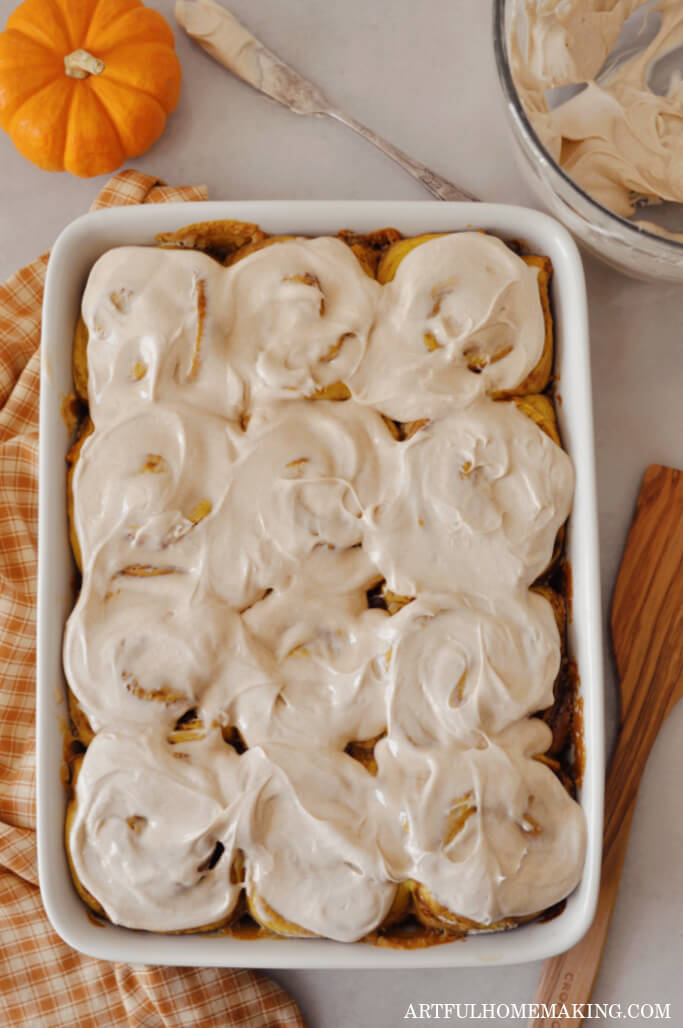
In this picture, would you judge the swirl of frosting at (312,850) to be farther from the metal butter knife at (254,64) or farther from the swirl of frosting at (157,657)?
the metal butter knife at (254,64)

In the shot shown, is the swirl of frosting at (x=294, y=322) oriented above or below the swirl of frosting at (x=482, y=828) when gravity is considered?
above

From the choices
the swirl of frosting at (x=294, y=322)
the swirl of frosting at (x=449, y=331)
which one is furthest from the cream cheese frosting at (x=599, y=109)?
the swirl of frosting at (x=294, y=322)

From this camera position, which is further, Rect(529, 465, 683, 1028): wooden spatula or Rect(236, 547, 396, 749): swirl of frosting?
Rect(529, 465, 683, 1028): wooden spatula

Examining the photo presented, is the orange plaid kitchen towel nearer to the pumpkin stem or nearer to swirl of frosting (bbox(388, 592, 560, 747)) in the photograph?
the pumpkin stem

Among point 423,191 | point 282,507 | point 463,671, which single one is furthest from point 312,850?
point 423,191

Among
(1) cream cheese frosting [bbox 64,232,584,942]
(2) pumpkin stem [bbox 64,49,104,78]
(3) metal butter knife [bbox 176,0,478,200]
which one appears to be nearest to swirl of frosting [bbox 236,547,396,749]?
(1) cream cheese frosting [bbox 64,232,584,942]

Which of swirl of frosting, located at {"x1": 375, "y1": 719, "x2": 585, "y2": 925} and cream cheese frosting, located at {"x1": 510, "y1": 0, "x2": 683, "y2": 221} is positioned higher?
cream cheese frosting, located at {"x1": 510, "y1": 0, "x2": 683, "y2": 221}

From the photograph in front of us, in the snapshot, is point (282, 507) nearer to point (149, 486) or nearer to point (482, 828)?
point (149, 486)
